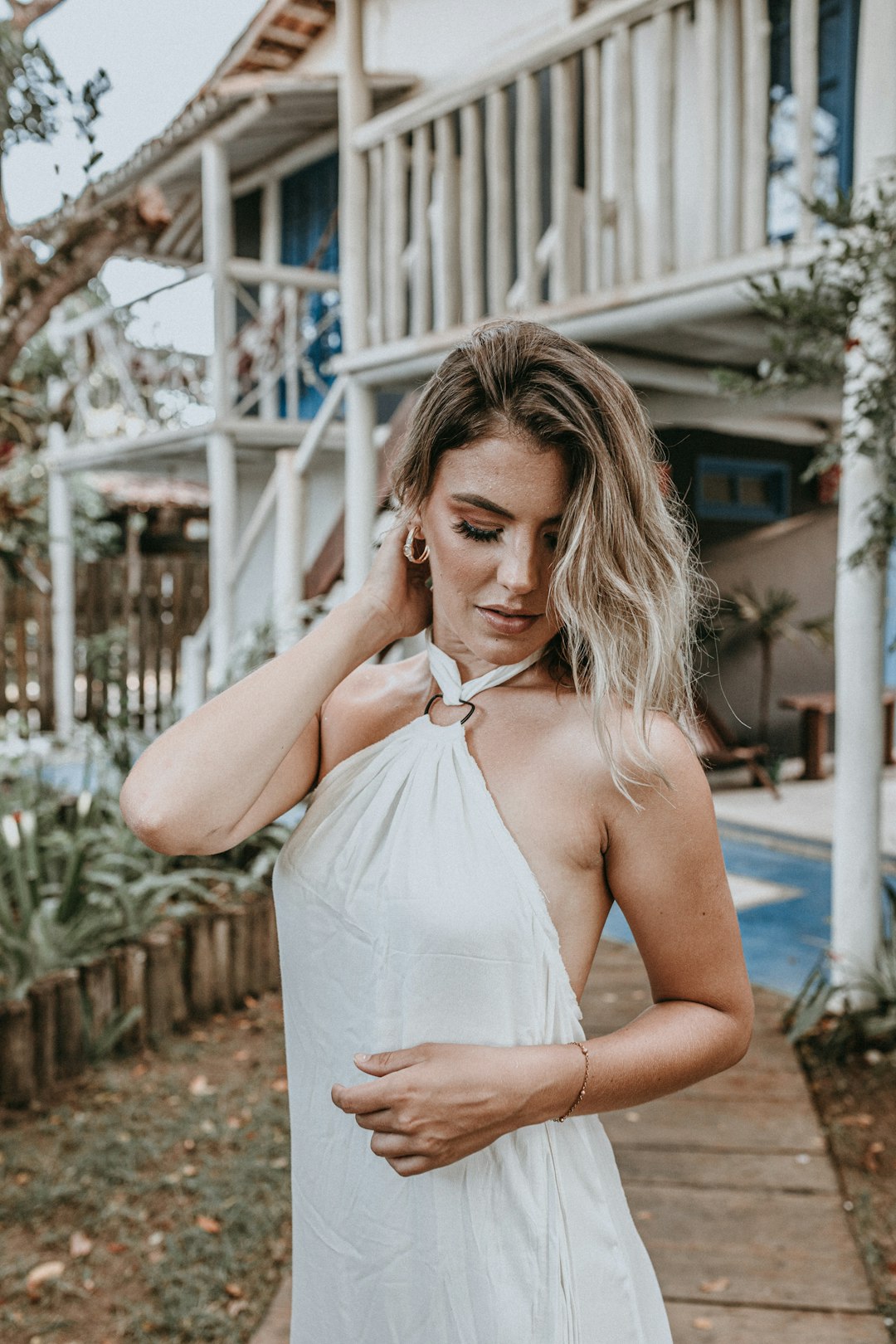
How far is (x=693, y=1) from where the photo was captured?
4.34m

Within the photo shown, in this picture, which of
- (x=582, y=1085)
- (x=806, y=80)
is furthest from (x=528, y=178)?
(x=582, y=1085)

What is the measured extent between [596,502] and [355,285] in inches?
190

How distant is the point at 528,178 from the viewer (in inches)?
187

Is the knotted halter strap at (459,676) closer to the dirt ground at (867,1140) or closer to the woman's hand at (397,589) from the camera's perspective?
the woman's hand at (397,589)

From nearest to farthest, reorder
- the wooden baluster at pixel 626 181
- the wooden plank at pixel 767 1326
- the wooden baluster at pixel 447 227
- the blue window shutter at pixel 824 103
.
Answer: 1. the wooden plank at pixel 767 1326
2. the wooden baluster at pixel 626 181
3. the wooden baluster at pixel 447 227
4. the blue window shutter at pixel 824 103

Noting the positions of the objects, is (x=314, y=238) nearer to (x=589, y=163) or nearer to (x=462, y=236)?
(x=462, y=236)

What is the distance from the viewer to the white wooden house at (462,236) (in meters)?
4.18

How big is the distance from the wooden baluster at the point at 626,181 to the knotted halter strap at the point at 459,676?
339cm

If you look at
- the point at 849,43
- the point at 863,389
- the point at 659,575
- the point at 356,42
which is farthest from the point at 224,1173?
the point at 849,43

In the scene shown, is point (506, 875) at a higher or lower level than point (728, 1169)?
higher

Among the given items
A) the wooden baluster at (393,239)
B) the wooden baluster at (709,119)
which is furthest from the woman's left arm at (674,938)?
the wooden baluster at (393,239)

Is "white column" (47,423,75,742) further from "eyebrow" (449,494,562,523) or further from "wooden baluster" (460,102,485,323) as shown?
"eyebrow" (449,494,562,523)

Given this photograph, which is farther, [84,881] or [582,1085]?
[84,881]

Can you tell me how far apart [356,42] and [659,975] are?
569 cm
